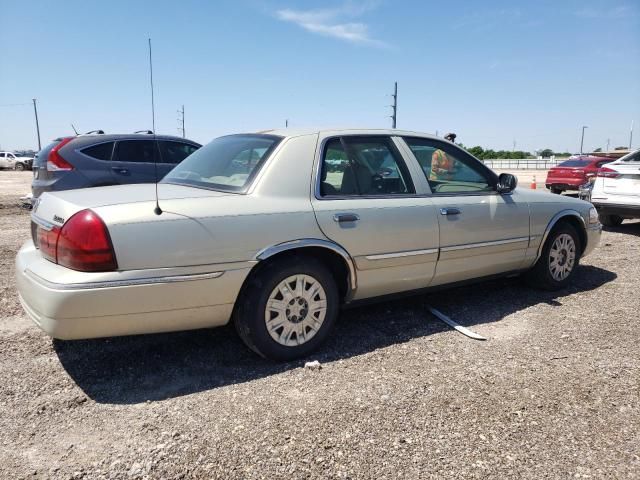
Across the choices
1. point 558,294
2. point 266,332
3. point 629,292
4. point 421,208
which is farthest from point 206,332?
point 629,292

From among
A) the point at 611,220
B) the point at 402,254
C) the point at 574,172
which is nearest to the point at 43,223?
the point at 402,254

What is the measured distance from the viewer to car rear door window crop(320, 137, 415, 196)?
3520mm

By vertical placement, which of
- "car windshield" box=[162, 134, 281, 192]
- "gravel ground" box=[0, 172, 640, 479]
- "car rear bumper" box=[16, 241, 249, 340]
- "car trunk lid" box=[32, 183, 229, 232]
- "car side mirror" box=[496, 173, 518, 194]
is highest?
"car windshield" box=[162, 134, 281, 192]

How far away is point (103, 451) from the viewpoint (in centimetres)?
234

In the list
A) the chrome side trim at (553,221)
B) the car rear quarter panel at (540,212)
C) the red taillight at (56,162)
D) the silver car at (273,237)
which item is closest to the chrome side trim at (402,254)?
the silver car at (273,237)

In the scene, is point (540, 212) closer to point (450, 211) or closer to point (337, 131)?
point (450, 211)

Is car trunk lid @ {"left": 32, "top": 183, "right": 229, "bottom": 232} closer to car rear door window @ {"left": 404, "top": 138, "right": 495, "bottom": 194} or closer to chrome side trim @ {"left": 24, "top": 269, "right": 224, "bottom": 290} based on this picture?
chrome side trim @ {"left": 24, "top": 269, "right": 224, "bottom": 290}

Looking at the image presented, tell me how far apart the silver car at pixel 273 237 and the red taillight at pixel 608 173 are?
4924 mm

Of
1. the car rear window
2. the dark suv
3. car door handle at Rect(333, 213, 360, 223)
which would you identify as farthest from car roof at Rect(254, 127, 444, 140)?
the car rear window

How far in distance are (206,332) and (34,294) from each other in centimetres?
132

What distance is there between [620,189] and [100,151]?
8.56 m

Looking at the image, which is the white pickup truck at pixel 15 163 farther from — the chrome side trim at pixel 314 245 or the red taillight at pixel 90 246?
the chrome side trim at pixel 314 245

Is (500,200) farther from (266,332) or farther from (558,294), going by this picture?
(266,332)

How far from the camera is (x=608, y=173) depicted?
8508 mm
